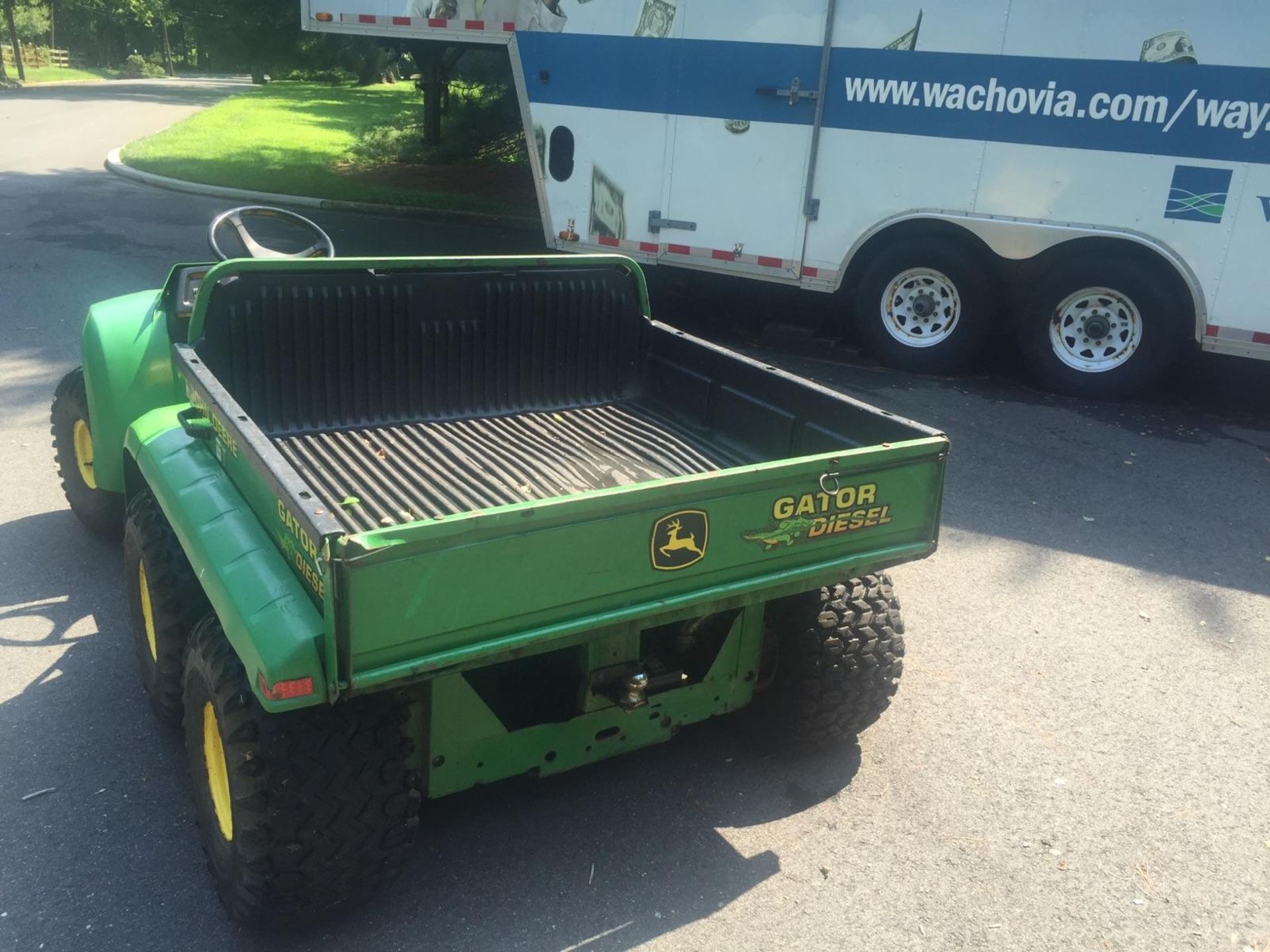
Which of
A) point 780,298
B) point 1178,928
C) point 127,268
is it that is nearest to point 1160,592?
point 1178,928

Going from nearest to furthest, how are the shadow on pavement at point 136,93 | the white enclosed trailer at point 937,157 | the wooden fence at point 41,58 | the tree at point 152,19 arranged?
the white enclosed trailer at point 937,157 → the shadow on pavement at point 136,93 → the wooden fence at point 41,58 → the tree at point 152,19

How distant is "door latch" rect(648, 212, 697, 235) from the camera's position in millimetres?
8625

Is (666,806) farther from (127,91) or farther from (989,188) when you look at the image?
(127,91)

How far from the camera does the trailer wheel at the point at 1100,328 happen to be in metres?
7.56

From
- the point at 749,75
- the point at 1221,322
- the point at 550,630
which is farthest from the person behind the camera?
the point at 749,75

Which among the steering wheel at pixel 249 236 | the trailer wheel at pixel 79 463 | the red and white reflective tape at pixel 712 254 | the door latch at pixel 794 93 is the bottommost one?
the trailer wheel at pixel 79 463

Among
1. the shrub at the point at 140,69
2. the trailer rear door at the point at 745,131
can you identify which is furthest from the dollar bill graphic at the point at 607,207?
the shrub at the point at 140,69

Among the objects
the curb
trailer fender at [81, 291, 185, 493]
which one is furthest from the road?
the curb

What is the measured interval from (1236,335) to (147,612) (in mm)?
6719

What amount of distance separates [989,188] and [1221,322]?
1.74m

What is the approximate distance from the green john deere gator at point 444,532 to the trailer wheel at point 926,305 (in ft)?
12.9

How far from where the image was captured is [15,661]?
13.3 ft

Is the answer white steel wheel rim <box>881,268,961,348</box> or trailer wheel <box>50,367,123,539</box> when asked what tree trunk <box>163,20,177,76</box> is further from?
trailer wheel <box>50,367,123,539</box>

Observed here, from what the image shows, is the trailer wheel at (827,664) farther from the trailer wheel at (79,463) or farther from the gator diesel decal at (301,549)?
the trailer wheel at (79,463)
